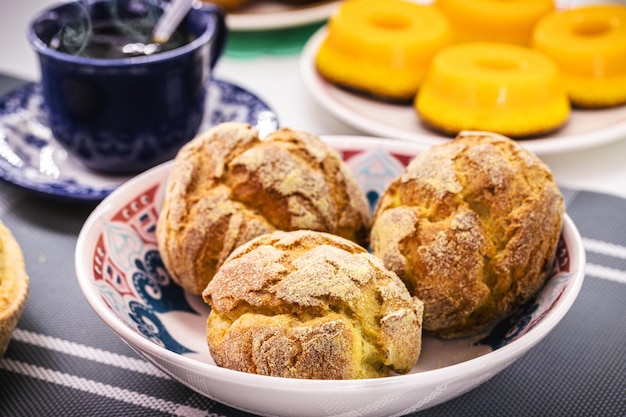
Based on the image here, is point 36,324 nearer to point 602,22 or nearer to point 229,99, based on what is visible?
point 229,99

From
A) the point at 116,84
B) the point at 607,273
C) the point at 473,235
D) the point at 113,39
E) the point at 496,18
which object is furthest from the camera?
the point at 496,18

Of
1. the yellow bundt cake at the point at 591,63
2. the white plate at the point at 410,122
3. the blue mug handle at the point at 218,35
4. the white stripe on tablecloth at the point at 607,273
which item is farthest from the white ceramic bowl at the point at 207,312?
the yellow bundt cake at the point at 591,63

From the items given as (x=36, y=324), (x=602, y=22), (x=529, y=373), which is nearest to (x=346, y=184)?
(x=529, y=373)

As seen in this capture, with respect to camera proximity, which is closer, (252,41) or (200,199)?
(200,199)

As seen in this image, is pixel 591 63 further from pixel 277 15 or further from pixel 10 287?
pixel 10 287

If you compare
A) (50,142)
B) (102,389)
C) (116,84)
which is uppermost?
(116,84)

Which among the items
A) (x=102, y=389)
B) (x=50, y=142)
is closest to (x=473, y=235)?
(x=102, y=389)
